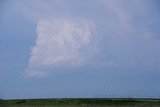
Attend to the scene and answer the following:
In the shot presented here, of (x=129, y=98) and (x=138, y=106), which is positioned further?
(x=129, y=98)

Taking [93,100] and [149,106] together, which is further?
[93,100]

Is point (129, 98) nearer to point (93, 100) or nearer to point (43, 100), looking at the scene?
point (93, 100)

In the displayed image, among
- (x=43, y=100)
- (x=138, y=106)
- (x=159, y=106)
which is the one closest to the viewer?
(x=159, y=106)

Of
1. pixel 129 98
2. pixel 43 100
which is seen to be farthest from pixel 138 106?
pixel 43 100

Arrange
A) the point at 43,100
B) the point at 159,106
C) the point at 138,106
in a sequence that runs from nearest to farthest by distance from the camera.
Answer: the point at 159,106 < the point at 138,106 < the point at 43,100

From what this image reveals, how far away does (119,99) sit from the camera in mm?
58562

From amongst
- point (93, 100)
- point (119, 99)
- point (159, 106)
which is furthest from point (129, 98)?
point (159, 106)

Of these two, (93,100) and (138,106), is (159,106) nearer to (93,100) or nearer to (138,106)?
(138,106)

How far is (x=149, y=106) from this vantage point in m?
43.9

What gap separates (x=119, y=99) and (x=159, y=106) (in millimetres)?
16303

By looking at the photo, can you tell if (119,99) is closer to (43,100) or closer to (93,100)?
(93,100)

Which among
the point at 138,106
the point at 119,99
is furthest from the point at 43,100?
the point at 138,106

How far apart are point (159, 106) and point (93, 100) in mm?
17251

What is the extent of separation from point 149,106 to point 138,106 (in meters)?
1.89
